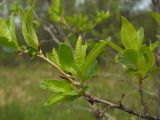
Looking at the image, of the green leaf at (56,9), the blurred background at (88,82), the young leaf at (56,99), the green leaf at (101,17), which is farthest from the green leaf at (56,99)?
the green leaf at (101,17)

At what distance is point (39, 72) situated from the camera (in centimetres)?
1346

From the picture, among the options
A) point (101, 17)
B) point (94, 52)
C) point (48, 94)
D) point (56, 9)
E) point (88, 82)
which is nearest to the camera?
point (94, 52)

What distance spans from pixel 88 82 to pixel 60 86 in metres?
8.79

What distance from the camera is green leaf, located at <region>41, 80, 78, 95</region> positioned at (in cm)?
87

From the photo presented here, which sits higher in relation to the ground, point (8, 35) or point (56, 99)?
point (8, 35)

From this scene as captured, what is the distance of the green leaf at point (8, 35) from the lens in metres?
0.91

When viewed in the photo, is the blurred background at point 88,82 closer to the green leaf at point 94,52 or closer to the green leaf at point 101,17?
the green leaf at point 101,17

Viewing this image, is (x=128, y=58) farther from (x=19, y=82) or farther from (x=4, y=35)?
(x=19, y=82)

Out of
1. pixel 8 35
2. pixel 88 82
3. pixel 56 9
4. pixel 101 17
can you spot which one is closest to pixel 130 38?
pixel 8 35

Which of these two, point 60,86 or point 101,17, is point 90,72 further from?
point 101,17

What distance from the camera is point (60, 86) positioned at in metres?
0.89

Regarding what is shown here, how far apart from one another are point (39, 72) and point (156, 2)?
39.2ft

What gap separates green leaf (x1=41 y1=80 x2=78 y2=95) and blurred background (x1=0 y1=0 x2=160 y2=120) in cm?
52

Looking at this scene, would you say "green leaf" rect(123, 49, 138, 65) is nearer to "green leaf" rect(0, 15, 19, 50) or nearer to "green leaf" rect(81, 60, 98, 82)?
"green leaf" rect(81, 60, 98, 82)
